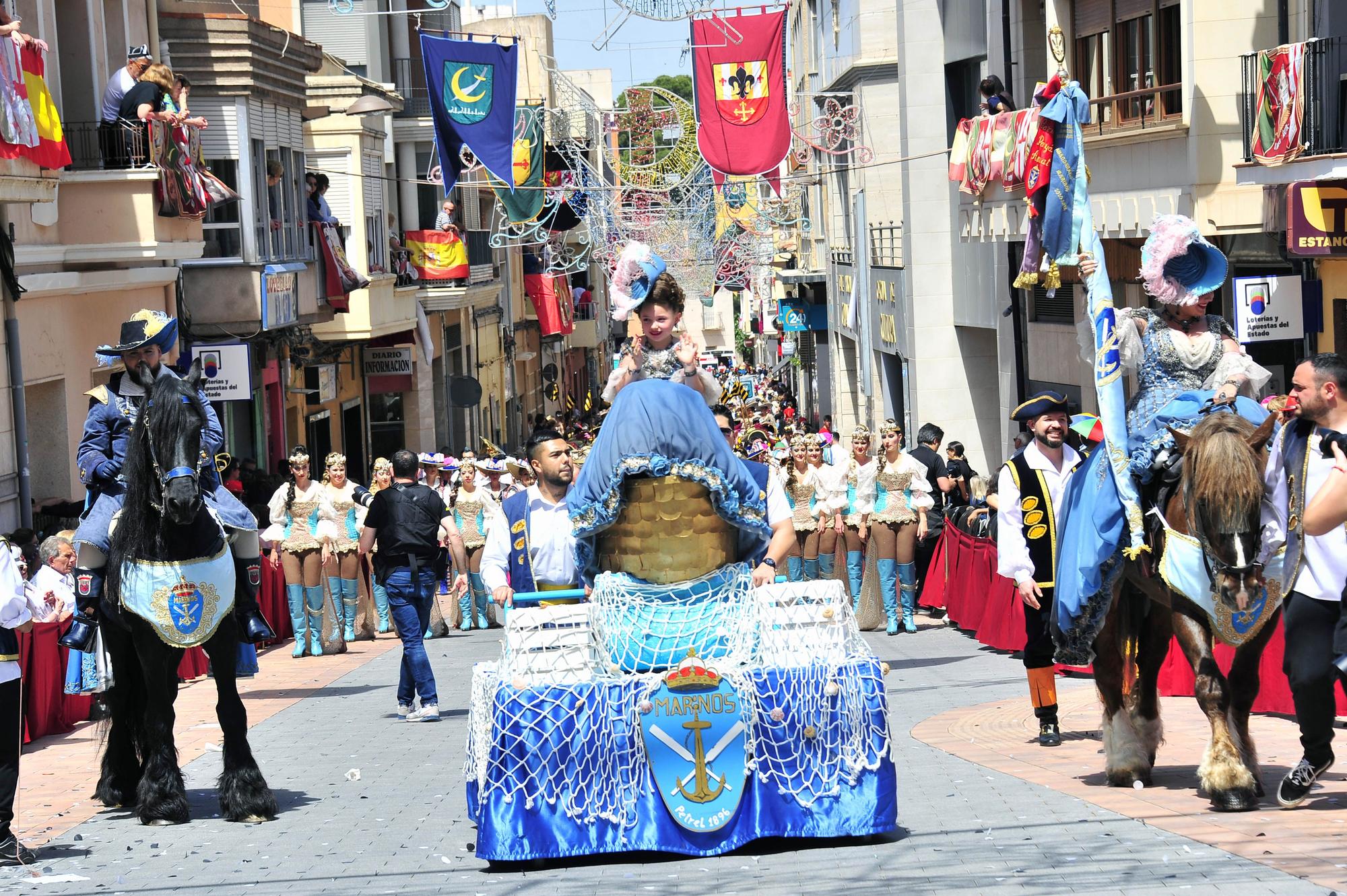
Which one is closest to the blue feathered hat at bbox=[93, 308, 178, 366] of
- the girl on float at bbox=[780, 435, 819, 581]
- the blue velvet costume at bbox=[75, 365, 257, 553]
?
the blue velvet costume at bbox=[75, 365, 257, 553]

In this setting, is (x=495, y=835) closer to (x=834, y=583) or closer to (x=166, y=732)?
(x=834, y=583)

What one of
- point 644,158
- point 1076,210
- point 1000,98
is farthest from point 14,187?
point 644,158

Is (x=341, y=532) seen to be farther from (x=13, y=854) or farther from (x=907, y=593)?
(x=13, y=854)

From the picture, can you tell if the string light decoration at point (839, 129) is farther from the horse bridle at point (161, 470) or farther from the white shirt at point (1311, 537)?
the white shirt at point (1311, 537)

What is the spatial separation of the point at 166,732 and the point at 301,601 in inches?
369

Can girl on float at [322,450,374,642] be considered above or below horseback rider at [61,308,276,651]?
below

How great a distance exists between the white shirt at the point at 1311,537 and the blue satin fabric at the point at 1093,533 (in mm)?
523

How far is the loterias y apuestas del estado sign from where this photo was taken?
15453 millimetres

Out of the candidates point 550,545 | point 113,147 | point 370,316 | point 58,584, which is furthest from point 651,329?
point 370,316

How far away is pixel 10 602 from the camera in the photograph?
7930 mm

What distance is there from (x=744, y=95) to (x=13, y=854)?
63.8 feet

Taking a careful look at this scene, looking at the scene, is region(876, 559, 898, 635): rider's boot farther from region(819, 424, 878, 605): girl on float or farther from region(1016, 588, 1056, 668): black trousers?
region(1016, 588, 1056, 668): black trousers

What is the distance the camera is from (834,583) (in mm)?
8086

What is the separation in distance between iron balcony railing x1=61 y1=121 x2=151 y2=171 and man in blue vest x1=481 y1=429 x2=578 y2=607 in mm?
12311
